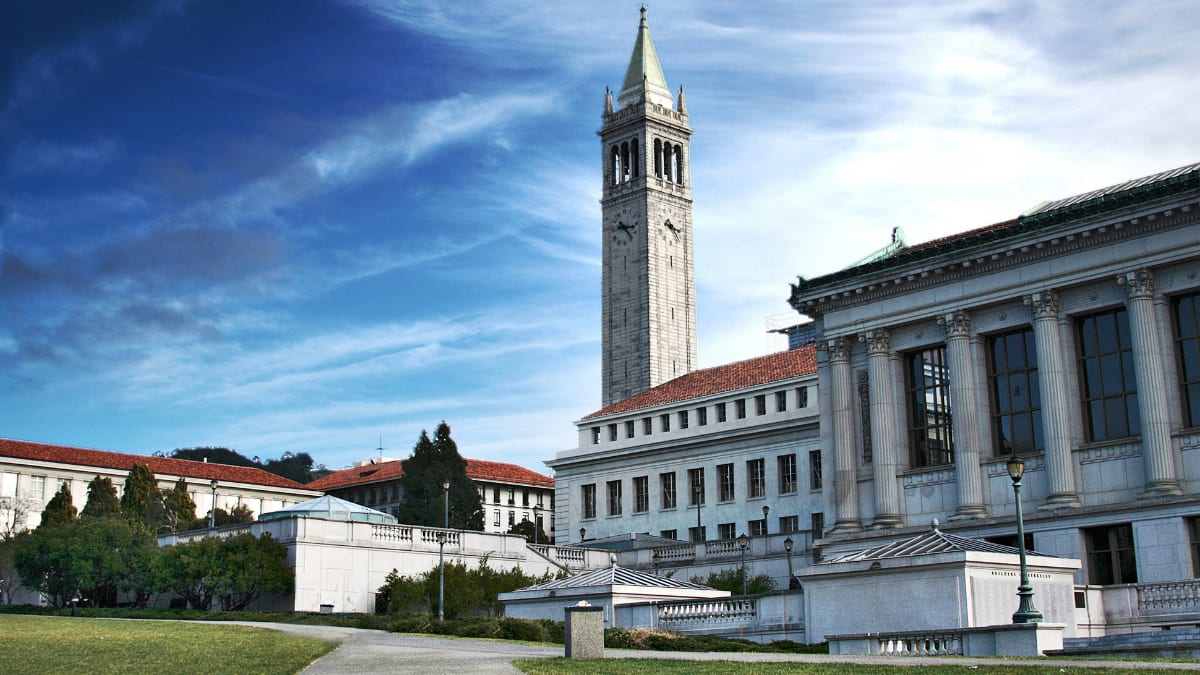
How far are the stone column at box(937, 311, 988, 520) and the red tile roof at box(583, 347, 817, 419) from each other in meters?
31.9

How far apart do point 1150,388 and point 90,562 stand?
45188 mm

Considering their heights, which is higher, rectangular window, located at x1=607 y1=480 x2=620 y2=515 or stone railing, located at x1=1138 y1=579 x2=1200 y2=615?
rectangular window, located at x1=607 y1=480 x2=620 y2=515

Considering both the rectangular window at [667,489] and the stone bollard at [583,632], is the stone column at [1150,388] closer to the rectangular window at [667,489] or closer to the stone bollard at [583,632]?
the stone bollard at [583,632]

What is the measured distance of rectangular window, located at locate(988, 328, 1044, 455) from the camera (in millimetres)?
49281

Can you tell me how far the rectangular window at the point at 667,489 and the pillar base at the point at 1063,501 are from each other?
4421 cm

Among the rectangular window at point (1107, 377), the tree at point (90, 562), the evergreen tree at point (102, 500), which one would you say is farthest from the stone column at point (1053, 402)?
the evergreen tree at point (102, 500)

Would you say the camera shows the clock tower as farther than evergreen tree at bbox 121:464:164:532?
Yes

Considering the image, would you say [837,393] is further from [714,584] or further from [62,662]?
[62,662]

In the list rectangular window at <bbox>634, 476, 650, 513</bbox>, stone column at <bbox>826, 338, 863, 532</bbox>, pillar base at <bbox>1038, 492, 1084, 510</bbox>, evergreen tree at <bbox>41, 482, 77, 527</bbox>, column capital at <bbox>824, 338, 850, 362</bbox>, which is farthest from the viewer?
rectangular window at <bbox>634, 476, 650, 513</bbox>

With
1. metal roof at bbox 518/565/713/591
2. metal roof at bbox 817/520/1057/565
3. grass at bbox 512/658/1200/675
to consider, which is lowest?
grass at bbox 512/658/1200/675

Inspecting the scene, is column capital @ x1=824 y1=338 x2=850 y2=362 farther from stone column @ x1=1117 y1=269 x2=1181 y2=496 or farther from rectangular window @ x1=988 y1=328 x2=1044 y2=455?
stone column @ x1=1117 y1=269 x2=1181 y2=496

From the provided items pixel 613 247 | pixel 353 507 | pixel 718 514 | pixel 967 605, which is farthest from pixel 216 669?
pixel 613 247

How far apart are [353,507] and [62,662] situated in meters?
41.8

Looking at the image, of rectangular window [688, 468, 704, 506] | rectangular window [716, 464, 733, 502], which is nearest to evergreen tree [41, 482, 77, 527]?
rectangular window [688, 468, 704, 506]
